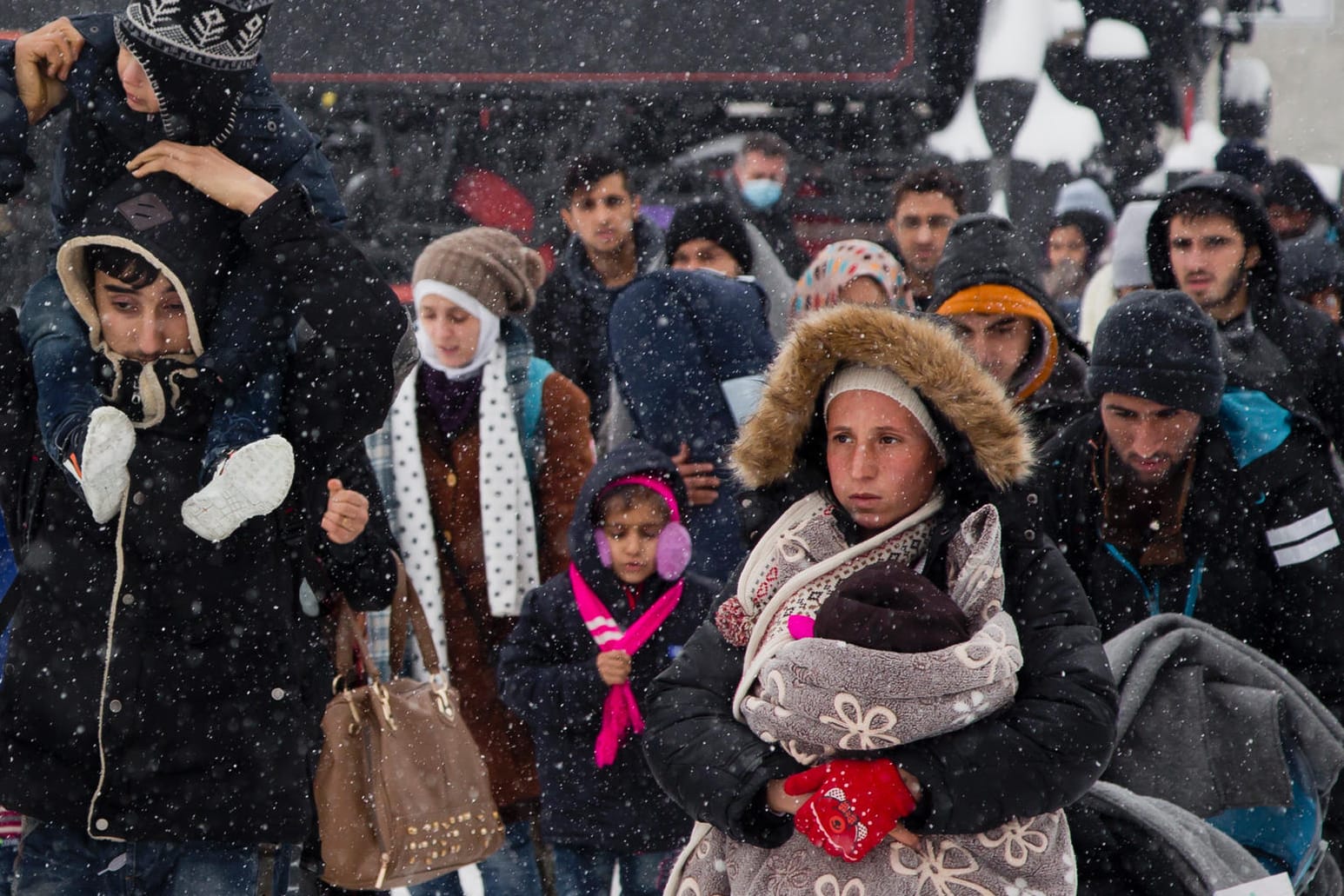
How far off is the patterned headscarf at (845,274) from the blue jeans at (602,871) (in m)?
1.67

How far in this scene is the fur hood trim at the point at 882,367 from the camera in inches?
123

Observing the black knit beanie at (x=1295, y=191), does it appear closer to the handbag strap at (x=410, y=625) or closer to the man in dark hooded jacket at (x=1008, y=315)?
the man in dark hooded jacket at (x=1008, y=315)

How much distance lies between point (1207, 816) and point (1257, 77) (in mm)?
9812

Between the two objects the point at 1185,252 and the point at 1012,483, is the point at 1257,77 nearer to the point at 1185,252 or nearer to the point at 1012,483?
the point at 1185,252

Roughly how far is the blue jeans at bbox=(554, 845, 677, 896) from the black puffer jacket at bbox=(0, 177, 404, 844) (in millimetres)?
1331

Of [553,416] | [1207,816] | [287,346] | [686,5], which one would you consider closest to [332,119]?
[686,5]

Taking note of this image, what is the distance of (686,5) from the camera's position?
8.75 m

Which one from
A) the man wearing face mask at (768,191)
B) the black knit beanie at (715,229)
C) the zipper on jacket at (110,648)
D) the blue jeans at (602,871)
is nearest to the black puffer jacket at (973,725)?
the zipper on jacket at (110,648)

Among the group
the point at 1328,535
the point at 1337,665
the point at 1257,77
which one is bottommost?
the point at 1337,665

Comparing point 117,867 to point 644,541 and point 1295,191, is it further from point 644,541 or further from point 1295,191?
point 1295,191

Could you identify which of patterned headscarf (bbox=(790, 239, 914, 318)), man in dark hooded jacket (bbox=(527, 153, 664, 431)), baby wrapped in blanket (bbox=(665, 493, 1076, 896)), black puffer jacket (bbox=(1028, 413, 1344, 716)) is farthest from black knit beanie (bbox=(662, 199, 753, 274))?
baby wrapped in blanket (bbox=(665, 493, 1076, 896))

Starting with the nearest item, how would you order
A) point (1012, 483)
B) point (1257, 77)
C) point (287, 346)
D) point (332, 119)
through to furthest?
point (1012, 483)
point (287, 346)
point (332, 119)
point (1257, 77)

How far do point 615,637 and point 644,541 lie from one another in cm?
27

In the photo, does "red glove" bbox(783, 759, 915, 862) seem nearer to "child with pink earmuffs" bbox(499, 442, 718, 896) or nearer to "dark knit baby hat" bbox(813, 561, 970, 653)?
"dark knit baby hat" bbox(813, 561, 970, 653)
